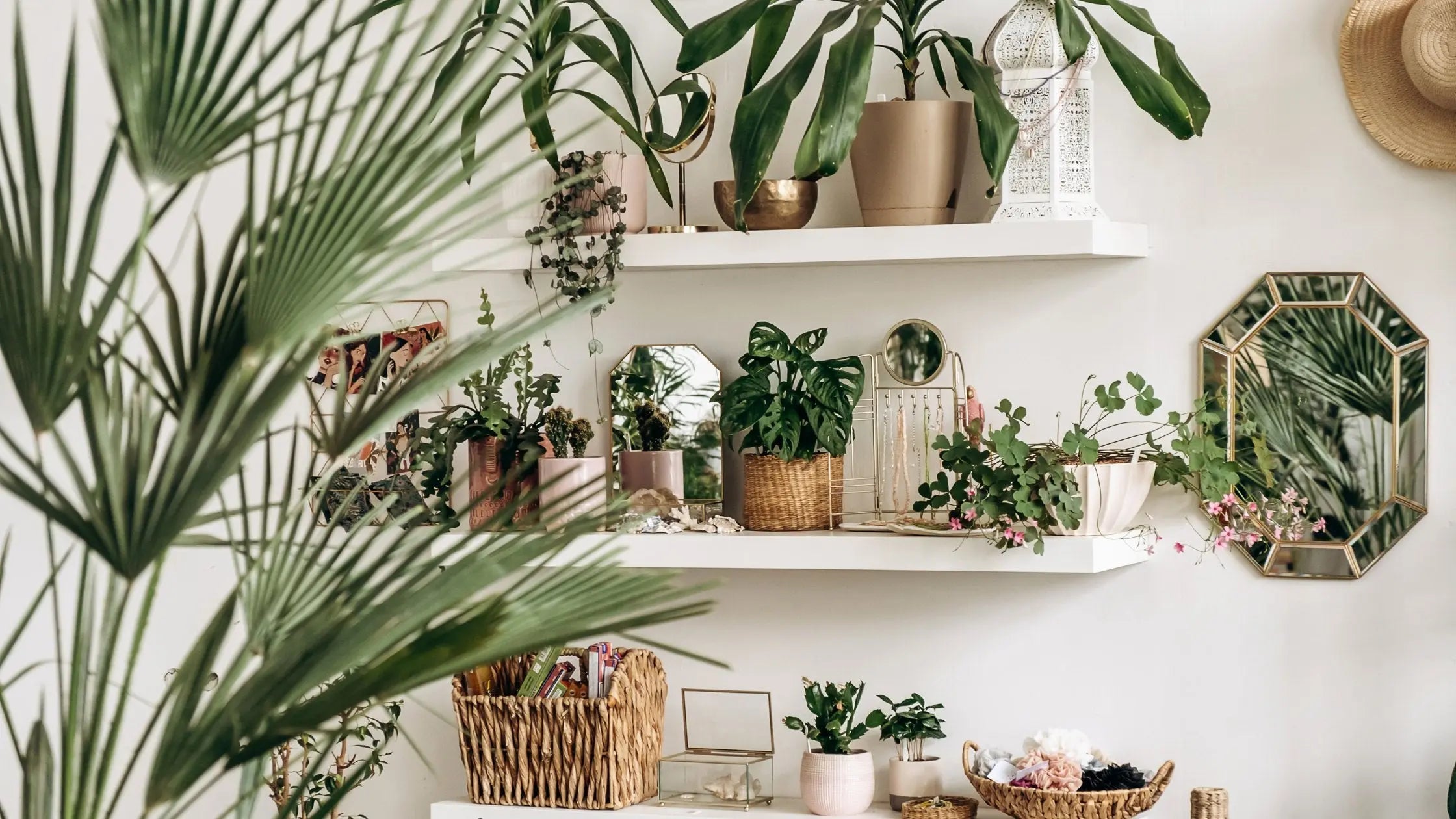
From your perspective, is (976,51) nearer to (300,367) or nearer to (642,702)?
(642,702)

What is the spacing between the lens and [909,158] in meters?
2.33

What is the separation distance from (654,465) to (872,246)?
54cm

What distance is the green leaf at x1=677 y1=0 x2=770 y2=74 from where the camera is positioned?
227cm

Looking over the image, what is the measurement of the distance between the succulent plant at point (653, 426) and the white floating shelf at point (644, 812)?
628mm

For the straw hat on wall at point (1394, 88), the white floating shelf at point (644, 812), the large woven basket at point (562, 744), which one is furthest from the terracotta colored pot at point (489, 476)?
the straw hat on wall at point (1394, 88)

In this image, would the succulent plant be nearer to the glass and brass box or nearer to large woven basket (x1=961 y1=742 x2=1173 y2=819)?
the glass and brass box

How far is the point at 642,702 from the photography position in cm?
247

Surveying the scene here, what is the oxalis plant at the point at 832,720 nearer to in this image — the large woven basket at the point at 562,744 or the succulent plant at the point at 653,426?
the large woven basket at the point at 562,744

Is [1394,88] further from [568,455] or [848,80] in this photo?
[568,455]

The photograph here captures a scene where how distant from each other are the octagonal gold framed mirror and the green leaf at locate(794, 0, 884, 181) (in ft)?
2.44

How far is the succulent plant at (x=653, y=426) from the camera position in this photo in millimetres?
2555

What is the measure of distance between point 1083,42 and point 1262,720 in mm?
1160

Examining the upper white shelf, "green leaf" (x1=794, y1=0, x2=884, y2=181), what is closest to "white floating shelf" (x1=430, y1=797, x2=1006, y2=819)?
the upper white shelf

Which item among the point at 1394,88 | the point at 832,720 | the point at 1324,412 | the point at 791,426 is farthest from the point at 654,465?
the point at 1394,88
